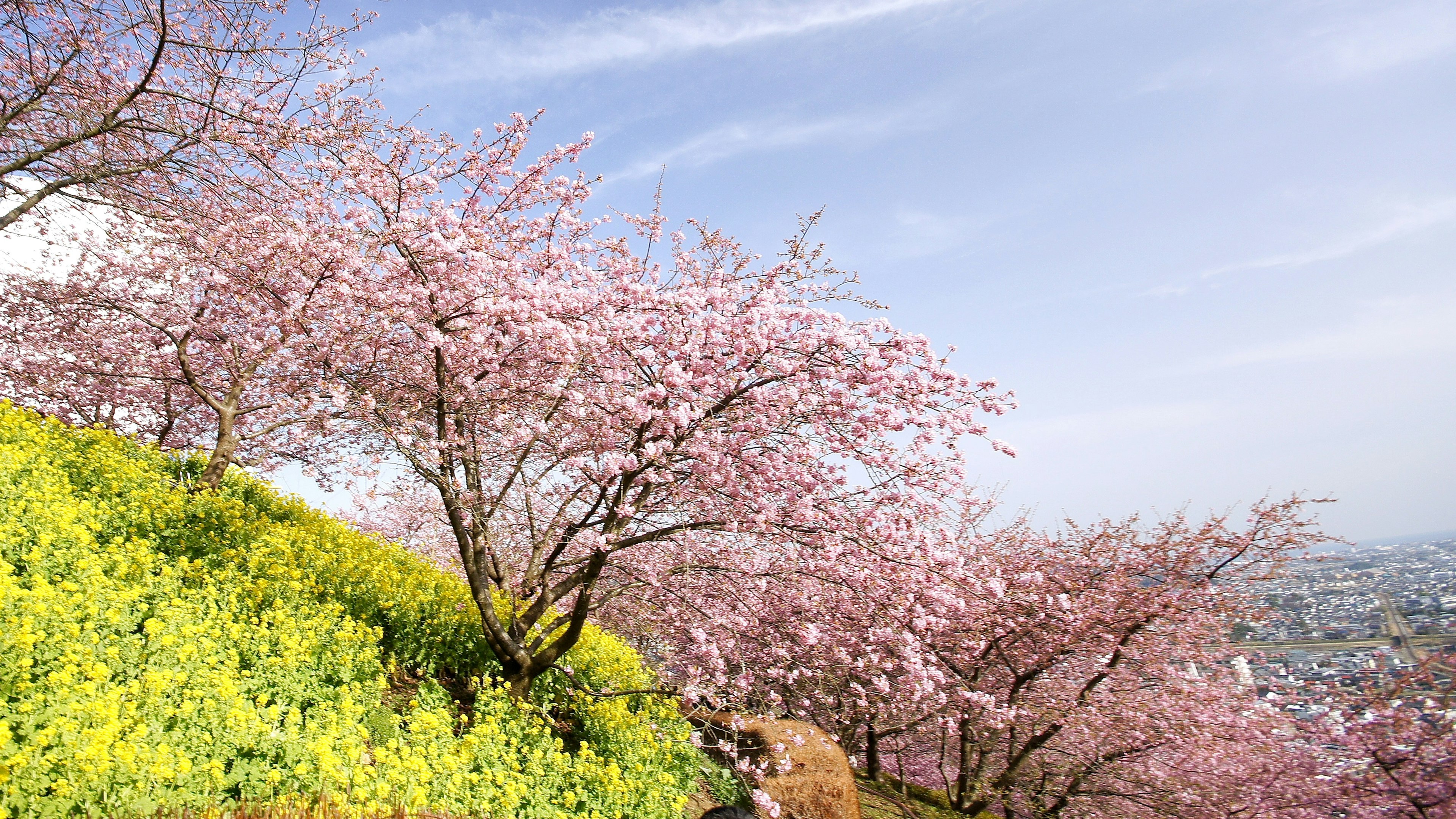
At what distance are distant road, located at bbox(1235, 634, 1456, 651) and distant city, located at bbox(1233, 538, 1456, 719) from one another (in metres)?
0.02

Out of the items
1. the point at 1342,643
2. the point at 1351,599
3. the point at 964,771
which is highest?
the point at 1351,599

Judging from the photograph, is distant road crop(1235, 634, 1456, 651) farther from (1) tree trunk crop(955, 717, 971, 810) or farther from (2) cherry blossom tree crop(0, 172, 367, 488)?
(2) cherry blossom tree crop(0, 172, 367, 488)

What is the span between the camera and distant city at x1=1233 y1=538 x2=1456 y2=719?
11242 millimetres

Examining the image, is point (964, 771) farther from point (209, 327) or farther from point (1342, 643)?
point (209, 327)

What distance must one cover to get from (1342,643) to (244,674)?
19.1m

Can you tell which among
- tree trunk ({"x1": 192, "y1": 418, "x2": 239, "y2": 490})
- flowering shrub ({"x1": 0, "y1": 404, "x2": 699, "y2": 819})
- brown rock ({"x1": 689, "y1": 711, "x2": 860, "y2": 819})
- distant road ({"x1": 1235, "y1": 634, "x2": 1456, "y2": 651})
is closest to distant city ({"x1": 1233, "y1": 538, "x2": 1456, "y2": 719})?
distant road ({"x1": 1235, "y1": 634, "x2": 1456, "y2": 651})

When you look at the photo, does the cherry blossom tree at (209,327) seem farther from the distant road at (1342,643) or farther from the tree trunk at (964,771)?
the distant road at (1342,643)

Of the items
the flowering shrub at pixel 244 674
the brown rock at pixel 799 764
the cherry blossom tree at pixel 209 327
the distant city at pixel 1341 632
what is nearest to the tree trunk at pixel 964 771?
the brown rock at pixel 799 764

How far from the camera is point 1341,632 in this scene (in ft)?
50.9

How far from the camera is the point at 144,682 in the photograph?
5.04 meters

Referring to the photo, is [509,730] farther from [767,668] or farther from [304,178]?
[304,178]

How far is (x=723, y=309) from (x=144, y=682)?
5.79 meters

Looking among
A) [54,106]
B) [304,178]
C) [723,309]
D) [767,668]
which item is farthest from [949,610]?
[54,106]

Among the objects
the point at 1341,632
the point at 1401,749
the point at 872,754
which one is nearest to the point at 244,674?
the point at 872,754
